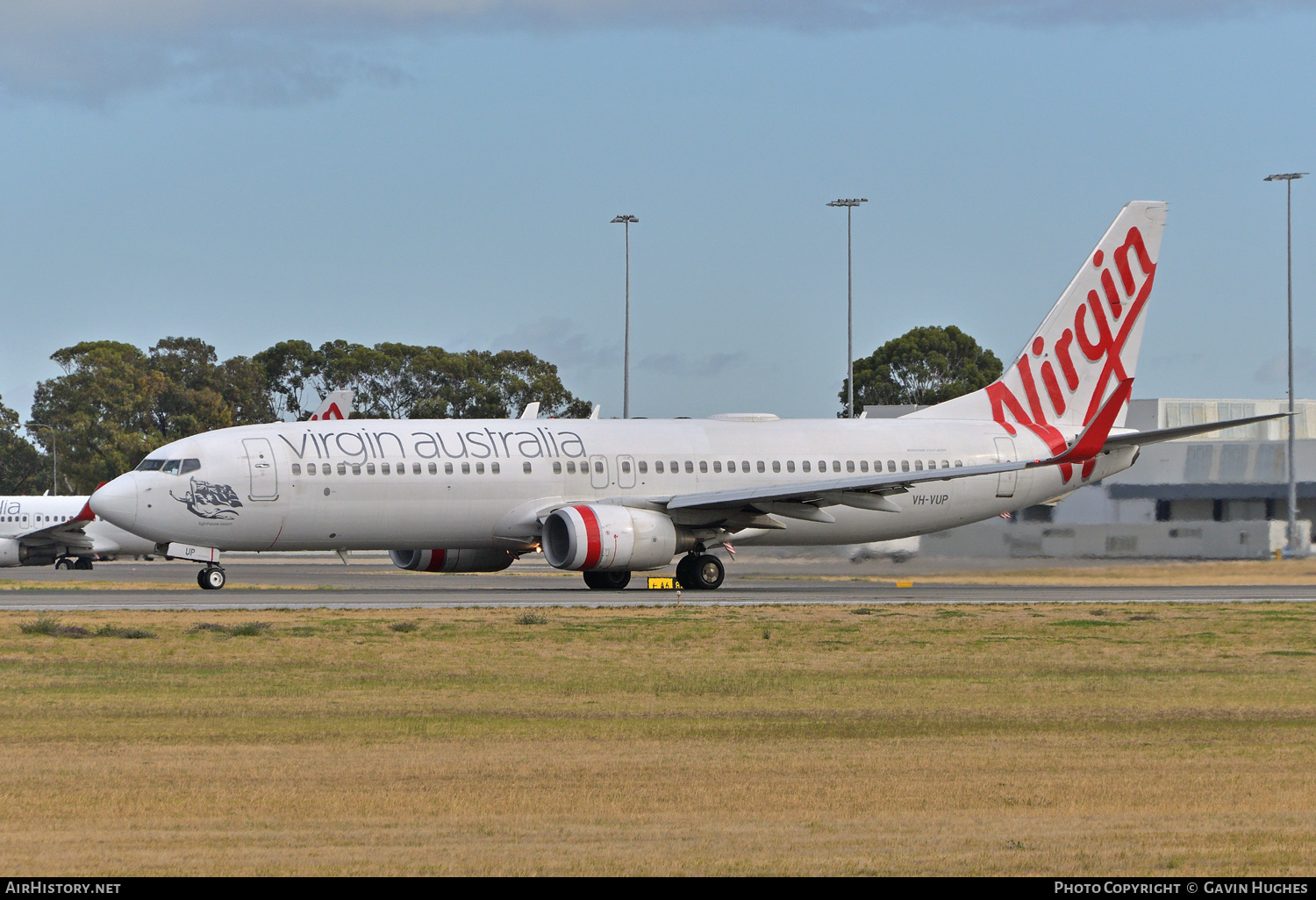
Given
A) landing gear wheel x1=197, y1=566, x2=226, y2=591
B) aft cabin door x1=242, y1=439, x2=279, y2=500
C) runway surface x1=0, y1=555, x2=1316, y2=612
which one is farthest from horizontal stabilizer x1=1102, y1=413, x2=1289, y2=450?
landing gear wheel x1=197, y1=566, x2=226, y2=591

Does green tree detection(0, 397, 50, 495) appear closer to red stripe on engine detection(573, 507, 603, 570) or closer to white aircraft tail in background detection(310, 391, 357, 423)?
white aircraft tail in background detection(310, 391, 357, 423)

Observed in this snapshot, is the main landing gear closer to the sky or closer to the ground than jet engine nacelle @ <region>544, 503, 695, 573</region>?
closer to the ground

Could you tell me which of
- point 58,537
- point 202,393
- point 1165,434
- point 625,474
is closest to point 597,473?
point 625,474

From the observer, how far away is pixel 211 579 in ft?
112

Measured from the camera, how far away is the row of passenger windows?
33.2 metres

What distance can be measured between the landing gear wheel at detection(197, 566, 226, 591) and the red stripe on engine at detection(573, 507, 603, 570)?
8117 millimetres

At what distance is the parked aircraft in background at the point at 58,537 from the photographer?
193ft

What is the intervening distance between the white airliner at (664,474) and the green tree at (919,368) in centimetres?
8613

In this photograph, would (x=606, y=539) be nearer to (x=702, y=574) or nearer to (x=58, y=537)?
(x=702, y=574)

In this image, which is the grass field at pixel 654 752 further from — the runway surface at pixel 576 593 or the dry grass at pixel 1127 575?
the dry grass at pixel 1127 575

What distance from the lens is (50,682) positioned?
16750 mm

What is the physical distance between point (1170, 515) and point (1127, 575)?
4.29 meters

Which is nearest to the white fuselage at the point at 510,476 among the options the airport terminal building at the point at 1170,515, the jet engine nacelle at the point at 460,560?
the airport terminal building at the point at 1170,515
